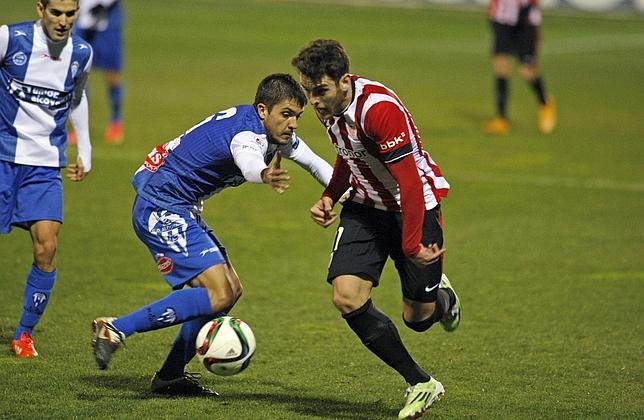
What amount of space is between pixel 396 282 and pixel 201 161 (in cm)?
382

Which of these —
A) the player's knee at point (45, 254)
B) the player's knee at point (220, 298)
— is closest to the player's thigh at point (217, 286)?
the player's knee at point (220, 298)

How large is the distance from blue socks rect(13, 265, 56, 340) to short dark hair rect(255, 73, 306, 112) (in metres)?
1.95

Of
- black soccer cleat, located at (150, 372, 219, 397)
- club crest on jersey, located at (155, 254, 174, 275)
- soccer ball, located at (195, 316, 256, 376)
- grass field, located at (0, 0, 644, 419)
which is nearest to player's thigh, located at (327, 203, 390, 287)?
soccer ball, located at (195, 316, 256, 376)

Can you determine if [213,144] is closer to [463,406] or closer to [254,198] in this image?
[463,406]

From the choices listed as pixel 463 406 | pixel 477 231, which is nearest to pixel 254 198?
pixel 477 231

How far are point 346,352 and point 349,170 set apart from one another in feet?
5.05

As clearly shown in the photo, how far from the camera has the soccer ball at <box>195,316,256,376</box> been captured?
5945 mm

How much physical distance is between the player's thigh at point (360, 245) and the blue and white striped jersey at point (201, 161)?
0.56m

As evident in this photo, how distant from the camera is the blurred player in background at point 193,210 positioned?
19.9 ft

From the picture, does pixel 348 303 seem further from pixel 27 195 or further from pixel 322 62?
pixel 27 195

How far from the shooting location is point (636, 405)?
21.1 feet

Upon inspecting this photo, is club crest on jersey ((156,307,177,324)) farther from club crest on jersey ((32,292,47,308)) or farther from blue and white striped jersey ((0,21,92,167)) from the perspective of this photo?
blue and white striped jersey ((0,21,92,167))

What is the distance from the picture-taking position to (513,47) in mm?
18047

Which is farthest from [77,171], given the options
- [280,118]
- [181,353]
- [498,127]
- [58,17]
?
[498,127]
